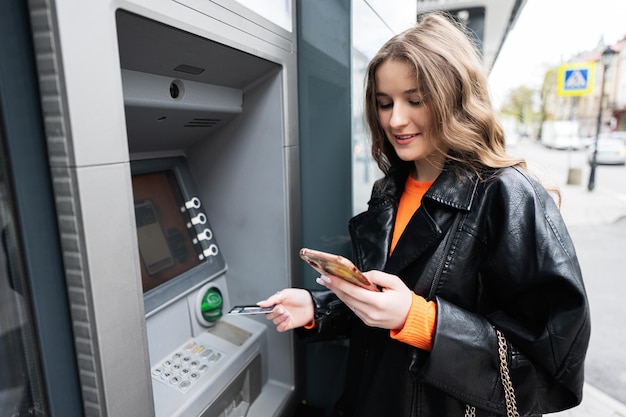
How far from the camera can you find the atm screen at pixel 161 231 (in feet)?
3.97

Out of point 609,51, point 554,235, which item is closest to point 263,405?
point 554,235

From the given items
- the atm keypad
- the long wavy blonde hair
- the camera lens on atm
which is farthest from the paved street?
the atm keypad

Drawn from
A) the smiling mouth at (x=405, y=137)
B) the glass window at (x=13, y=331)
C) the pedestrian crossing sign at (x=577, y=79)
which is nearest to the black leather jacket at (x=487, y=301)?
the smiling mouth at (x=405, y=137)

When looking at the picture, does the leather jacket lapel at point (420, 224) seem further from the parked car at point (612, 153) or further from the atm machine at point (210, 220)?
the parked car at point (612, 153)

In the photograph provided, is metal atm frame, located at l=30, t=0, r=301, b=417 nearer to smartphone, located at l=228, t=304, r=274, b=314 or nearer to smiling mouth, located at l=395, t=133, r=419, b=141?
smartphone, located at l=228, t=304, r=274, b=314

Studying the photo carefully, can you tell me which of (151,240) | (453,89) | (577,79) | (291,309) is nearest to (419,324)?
(291,309)

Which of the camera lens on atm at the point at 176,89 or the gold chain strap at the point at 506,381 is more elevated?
the camera lens on atm at the point at 176,89

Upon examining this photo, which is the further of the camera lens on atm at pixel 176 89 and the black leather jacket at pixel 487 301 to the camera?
the camera lens on atm at pixel 176 89

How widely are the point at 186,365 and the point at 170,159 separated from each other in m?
0.63

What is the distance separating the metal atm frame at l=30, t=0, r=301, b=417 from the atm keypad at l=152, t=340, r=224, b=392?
2cm

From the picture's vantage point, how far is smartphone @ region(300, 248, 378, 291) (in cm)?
81

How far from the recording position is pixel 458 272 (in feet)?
3.35

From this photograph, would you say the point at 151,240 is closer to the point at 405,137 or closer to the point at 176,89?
the point at 176,89

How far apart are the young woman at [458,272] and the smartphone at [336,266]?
49 mm
